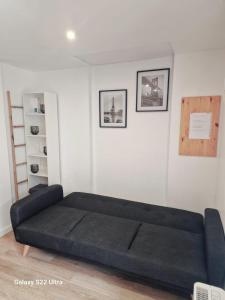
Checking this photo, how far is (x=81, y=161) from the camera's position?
9.74 ft

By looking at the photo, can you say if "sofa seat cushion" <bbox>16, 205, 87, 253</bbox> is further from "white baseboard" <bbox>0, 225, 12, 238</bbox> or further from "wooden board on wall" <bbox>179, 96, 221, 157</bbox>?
"wooden board on wall" <bbox>179, 96, 221, 157</bbox>

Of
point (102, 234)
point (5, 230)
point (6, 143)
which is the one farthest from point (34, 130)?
point (102, 234)

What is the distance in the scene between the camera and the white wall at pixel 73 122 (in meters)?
2.83

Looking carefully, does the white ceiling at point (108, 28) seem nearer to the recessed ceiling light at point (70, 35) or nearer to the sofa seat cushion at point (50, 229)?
the recessed ceiling light at point (70, 35)

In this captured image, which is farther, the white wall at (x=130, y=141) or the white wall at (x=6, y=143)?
the white wall at (x=6, y=143)

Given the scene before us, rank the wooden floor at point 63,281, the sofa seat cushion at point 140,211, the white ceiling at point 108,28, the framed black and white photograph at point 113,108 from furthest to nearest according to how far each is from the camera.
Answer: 1. the framed black and white photograph at point 113,108
2. the sofa seat cushion at point 140,211
3. the wooden floor at point 63,281
4. the white ceiling at point 108,28

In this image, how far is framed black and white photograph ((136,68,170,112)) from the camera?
93.7 inches

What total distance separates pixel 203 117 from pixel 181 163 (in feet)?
1.89

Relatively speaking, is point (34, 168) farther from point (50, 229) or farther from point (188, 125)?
point (188, 125)

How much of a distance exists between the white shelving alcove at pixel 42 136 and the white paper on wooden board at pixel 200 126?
75.8 inches

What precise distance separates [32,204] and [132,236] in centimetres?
113

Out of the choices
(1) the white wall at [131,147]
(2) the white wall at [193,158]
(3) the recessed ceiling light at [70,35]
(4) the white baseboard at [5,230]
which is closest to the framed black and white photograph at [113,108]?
(1) the white wall at [131,147]

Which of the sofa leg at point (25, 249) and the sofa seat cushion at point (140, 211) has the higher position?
the sofa seat cushion at point (140, 211)

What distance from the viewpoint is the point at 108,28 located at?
1.57 metres
